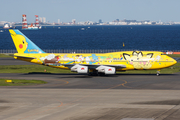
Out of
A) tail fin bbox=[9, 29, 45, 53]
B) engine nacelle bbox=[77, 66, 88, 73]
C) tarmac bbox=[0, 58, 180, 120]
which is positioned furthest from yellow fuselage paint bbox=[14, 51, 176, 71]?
tarmac bbox=[0, 58, 180, 120]

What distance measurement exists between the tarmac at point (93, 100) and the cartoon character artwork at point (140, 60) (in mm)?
7159

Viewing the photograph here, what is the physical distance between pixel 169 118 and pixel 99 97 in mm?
12117

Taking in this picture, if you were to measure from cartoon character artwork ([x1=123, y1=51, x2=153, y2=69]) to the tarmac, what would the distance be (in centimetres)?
716

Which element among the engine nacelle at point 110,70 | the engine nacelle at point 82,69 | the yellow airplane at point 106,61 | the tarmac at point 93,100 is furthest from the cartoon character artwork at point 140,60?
the engine nacelle at point 82,69

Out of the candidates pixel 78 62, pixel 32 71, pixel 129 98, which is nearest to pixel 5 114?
pixel 129 98

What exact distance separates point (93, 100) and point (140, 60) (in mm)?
24752

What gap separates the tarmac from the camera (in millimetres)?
28344

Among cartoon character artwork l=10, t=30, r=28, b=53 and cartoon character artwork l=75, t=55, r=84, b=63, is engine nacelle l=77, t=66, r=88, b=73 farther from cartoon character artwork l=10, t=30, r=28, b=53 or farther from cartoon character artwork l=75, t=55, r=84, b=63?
cartoon character artwork l=10, t=30, r=28, b=53

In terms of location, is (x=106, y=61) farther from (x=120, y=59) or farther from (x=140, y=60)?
(x=140, y=60)

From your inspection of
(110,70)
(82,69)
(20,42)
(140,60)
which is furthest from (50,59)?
(140,60)

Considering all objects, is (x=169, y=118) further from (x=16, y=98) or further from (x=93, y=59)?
(x=93, y=59)

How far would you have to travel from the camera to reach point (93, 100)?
35.3 metres

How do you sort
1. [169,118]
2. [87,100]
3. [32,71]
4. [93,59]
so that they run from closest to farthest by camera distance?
1. [169,118]
2. [87,100]
3. [93,59]
4. [32,71]

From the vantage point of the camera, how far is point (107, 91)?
41.5 m
